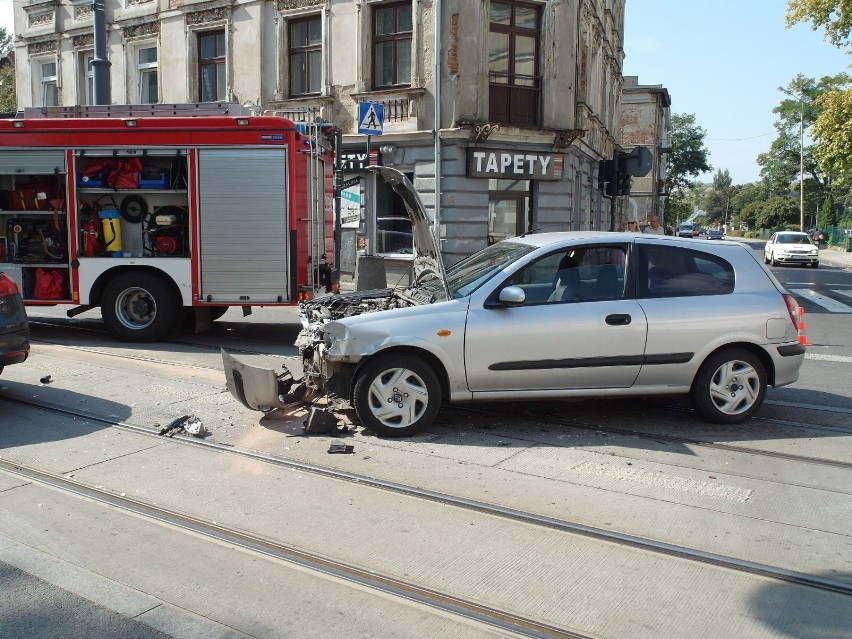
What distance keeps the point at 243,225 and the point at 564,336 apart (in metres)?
5.70

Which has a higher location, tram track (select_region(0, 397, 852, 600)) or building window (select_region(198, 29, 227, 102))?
building window (select_region(198, 29, 227, 102))

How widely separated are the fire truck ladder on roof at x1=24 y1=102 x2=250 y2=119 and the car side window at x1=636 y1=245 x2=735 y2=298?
21.9 ft

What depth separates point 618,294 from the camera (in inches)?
265

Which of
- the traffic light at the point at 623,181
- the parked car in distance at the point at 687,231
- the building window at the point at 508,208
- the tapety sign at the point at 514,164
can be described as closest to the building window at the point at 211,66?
the tapety sign at the point at 514,164

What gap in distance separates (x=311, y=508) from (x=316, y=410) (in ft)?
5.62

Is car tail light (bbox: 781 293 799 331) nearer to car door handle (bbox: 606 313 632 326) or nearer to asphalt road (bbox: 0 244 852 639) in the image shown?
asphalt road (bbox: 0 244 852 639)

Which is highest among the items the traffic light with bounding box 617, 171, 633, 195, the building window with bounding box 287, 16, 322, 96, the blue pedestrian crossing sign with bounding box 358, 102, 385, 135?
the building window with bounding box 287, 16, 322, 96

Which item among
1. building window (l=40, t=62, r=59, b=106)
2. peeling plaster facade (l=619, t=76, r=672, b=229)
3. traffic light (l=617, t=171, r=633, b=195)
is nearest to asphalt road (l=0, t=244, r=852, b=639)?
traffic light (l=617, t=171, r=633, b=195)

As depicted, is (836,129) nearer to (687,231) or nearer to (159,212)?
(159,212)

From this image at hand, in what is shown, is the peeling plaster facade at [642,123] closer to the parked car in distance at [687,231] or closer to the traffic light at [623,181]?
the parked car in distance at [687,231]

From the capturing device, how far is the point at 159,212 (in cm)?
1115

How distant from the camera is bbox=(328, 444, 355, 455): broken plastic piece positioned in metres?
6.07

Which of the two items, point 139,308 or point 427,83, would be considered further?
point 427,83

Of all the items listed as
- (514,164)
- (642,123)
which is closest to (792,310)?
(514,164)
